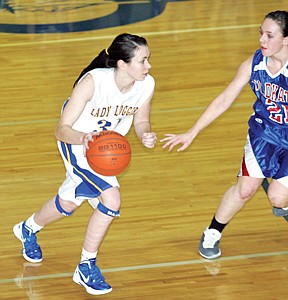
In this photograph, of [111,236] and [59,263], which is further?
[111,236]

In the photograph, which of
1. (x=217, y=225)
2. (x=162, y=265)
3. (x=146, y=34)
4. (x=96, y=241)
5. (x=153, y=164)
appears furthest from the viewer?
(x=146, y=34)

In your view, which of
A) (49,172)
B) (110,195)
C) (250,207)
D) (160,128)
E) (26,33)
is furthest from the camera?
(26,33)

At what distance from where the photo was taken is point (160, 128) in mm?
8148

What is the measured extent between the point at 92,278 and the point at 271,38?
1708mm

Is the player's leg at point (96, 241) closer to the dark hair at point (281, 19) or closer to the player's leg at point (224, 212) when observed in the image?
the player's leg at point (224, 212)

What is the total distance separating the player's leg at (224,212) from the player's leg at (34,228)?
0.92m

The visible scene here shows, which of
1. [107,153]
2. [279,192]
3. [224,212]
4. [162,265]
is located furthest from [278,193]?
[107,153]

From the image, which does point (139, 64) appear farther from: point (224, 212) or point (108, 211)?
point (224, 212)

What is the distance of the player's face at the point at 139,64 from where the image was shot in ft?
17.1

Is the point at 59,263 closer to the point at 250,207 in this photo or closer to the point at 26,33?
the point at 250,207

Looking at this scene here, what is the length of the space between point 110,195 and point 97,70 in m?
0.72

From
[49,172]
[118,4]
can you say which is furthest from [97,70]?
[118,4]

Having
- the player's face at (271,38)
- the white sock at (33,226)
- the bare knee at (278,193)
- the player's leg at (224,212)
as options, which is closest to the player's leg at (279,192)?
the bare knee at (278,193)

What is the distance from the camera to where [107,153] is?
5.10 meters
